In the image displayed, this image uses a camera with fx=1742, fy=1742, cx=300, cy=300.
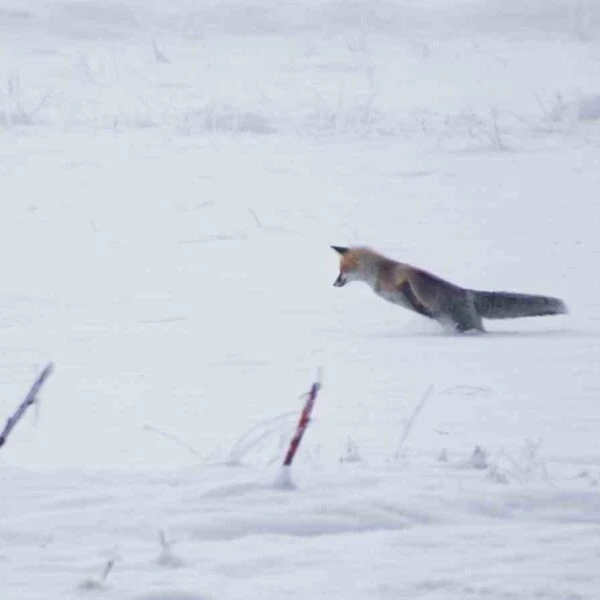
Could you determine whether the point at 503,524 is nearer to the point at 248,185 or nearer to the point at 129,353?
the point at 129,353

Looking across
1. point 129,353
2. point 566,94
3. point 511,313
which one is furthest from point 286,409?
point 566,94

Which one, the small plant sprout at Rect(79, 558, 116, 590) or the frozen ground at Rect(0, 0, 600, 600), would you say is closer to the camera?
the small plant sprout at Rect(79, 558, 116, 590)

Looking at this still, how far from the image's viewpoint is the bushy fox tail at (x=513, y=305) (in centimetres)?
866

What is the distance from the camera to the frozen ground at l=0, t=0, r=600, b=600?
3.94 metres

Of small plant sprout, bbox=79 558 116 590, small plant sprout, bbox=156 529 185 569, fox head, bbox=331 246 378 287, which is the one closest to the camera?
small plant sprout, bbox=79 558 116 590

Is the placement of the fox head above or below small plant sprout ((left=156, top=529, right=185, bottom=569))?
below

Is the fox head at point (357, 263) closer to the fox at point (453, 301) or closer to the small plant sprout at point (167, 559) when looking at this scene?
the fox at point (453, 301)

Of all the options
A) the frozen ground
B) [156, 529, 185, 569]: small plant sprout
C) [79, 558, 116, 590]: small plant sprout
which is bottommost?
the frozen ground

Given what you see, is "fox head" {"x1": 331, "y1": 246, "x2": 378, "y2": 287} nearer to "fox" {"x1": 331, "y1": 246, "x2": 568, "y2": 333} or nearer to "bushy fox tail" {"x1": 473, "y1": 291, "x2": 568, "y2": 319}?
"fox" {"x1": 331, "y1": 246, "x2": 568, "y2": 333}

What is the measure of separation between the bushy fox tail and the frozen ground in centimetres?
14

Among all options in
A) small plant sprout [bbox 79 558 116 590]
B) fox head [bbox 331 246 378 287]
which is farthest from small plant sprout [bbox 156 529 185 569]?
fox head [bbox 331 246 378 287]

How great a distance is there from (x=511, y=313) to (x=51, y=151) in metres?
8.66

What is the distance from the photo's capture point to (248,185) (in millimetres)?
14875

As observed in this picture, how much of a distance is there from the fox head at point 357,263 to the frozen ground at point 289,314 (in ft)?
0.89
